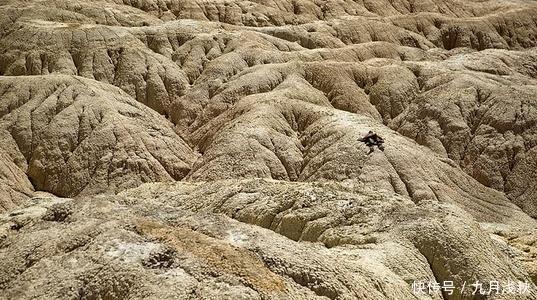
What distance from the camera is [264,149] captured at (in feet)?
133

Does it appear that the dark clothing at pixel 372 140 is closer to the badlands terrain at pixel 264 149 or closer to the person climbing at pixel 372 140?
the person climbing at pixel 372 140

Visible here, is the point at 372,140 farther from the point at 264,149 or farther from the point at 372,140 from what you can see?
the point at 264,149

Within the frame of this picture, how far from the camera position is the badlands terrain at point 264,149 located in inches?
529

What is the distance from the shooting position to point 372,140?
40.3 m

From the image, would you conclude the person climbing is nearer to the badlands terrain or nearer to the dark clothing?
the dark clothing

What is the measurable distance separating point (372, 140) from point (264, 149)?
8.21m

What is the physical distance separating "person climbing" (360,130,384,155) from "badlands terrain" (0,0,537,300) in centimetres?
68

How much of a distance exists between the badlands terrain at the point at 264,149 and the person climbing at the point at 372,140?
676 mm

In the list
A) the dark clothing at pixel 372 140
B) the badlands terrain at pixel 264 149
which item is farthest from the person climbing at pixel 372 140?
the badlands terrain at pixel 264 149

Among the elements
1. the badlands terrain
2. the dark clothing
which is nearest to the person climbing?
the dark clothing

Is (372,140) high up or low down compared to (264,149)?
up

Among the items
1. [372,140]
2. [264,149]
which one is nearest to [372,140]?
[372,140]

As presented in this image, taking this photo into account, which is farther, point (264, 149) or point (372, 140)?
point (264, 149)

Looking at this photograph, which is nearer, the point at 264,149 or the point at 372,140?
the point at 372,140
